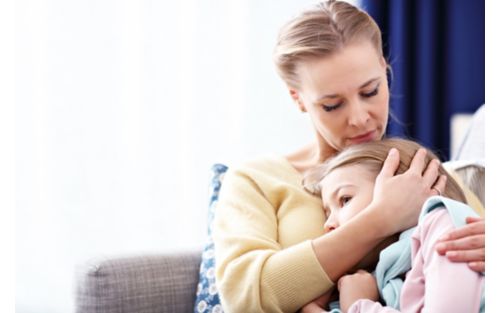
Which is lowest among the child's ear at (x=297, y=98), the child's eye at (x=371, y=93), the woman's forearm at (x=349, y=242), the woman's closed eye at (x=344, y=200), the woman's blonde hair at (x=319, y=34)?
the woman's forearm at (x=349, y=242)

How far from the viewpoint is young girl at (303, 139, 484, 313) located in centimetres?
106

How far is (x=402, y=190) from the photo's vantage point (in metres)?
1.42

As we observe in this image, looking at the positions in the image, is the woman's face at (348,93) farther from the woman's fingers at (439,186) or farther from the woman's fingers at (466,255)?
the woman's fingers at (466,255)

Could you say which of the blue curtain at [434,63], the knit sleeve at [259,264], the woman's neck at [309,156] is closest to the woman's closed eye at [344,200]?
the knit sleeve at [259,264]

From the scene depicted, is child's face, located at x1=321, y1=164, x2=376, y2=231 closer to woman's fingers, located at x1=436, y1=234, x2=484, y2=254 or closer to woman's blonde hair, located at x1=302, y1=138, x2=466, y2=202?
woman's blonde hair, located at x1=302, y1=138, x2=466, y2=202

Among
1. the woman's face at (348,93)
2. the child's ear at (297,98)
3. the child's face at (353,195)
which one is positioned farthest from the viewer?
the child's ear at (297,98)

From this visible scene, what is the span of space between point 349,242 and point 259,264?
20cm

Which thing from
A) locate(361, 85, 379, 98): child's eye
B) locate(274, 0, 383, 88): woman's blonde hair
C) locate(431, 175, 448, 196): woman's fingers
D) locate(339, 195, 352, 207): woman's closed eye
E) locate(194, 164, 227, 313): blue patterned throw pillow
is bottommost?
locate(194, 164, 227, 313): blue patterned throw pillow

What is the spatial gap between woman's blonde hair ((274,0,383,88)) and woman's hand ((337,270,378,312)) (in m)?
0.54

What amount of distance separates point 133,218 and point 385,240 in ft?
4.89

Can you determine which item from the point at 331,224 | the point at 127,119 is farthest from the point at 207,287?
the point at 127,119

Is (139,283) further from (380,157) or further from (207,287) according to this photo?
(380,157)

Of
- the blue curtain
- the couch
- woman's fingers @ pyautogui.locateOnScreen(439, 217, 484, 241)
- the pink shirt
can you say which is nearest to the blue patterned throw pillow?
the couch

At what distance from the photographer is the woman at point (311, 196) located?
56.2 inches
